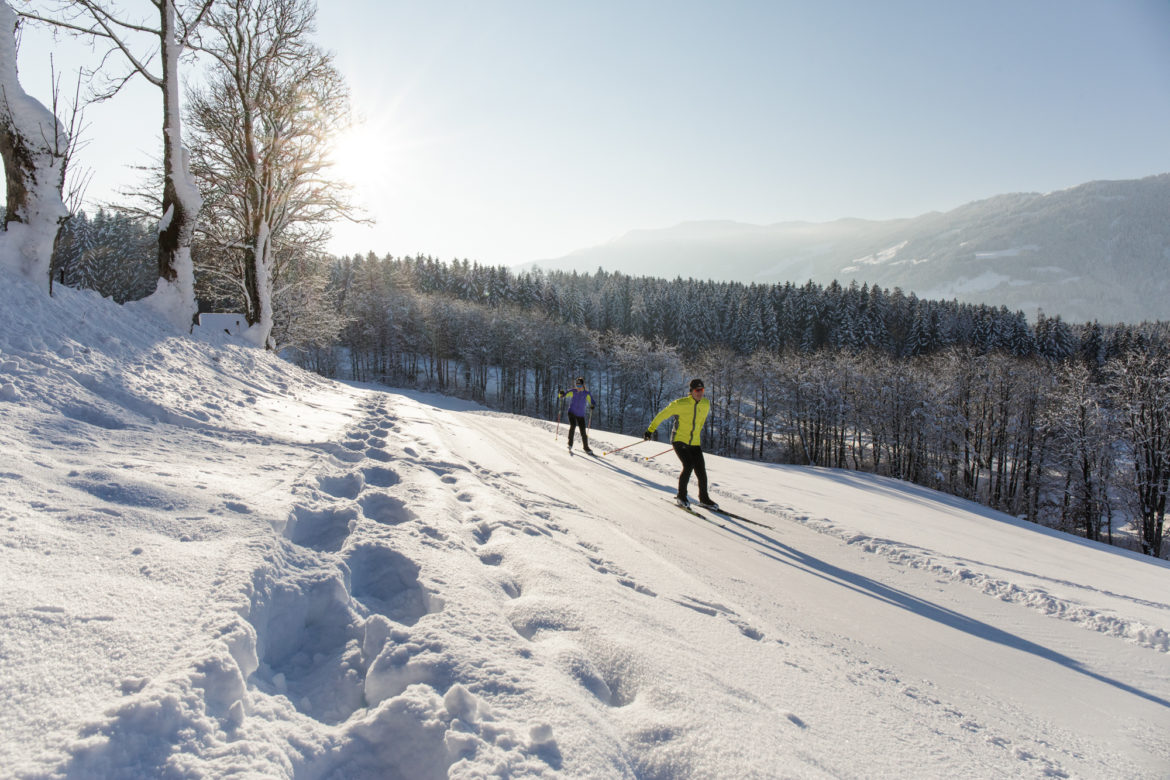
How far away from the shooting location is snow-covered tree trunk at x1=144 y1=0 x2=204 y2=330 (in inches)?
364

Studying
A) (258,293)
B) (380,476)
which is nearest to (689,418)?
(380,476)

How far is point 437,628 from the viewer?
273cm

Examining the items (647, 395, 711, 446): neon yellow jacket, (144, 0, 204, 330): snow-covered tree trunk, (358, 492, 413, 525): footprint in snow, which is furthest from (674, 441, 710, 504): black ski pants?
(144, 0, 204, 330): snow-covered tree trunk

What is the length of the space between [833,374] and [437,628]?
160 feet

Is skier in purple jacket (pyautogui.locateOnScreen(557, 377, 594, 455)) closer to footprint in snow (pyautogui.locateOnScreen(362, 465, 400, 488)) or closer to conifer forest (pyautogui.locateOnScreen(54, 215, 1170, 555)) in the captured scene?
footprint in snow (pyautogui.locateOnScreen(362, 465, 400, 488))

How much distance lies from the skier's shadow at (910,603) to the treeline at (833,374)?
27.2m

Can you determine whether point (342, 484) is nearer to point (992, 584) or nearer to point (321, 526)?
point (321, 526)

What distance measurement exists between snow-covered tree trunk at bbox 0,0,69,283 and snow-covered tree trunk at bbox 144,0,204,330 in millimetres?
2306

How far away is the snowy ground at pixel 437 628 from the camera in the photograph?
1.88 m

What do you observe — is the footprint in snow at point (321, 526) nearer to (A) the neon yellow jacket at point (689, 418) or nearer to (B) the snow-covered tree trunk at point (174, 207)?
(A) the neon yellow jacket at point (689, 418)

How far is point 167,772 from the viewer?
1.52 m

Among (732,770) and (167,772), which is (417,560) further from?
(732,770)

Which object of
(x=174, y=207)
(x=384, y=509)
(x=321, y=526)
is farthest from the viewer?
(x=174, y=207)

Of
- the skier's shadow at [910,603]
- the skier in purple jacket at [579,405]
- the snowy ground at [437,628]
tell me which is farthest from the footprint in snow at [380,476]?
the skier in purple jacket at [579,405]
